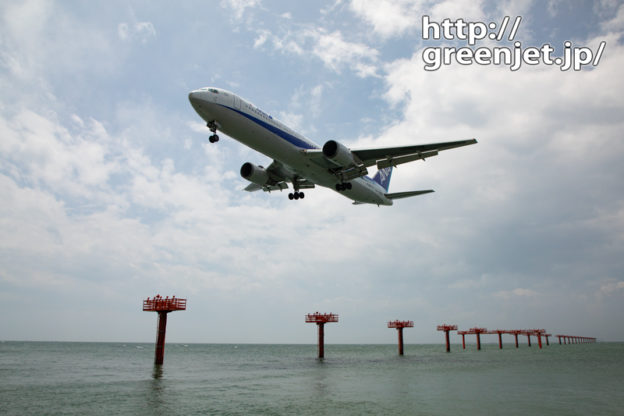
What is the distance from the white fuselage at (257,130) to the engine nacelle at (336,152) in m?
2.13

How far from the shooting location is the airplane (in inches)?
1073

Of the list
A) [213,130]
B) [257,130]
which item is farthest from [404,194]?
[213,130]

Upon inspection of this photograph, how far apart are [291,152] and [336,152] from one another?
11.5 feet

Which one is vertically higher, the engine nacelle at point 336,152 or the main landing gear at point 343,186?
the engine nacelle at point 336,152

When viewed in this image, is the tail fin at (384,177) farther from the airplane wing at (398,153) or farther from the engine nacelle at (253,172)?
the engine nacelle at (253,172)

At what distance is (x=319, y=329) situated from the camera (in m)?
58.5

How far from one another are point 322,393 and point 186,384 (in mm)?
11561

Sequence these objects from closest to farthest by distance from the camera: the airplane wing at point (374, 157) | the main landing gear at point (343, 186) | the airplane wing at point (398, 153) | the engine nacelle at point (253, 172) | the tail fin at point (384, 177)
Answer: the airplane wing at point (398, 153) → the airplane wing at point (374, 157) → the main landing gear at point (343, 186) → the engine nacelle at point (253, 172) → the tail fin at point (384, 177)

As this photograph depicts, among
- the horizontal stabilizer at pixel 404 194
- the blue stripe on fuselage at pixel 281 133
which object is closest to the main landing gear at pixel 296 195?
the blue stripe on fuselage at pixel 281 133

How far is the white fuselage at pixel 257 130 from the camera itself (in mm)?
26781

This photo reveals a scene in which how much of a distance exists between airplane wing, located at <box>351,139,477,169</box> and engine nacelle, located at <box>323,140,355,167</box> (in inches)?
85.9

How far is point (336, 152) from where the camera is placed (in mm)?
30344

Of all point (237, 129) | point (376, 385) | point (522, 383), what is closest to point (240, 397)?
point (376, 385)

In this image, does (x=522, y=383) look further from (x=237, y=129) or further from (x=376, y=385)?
(x=237, y=129)
